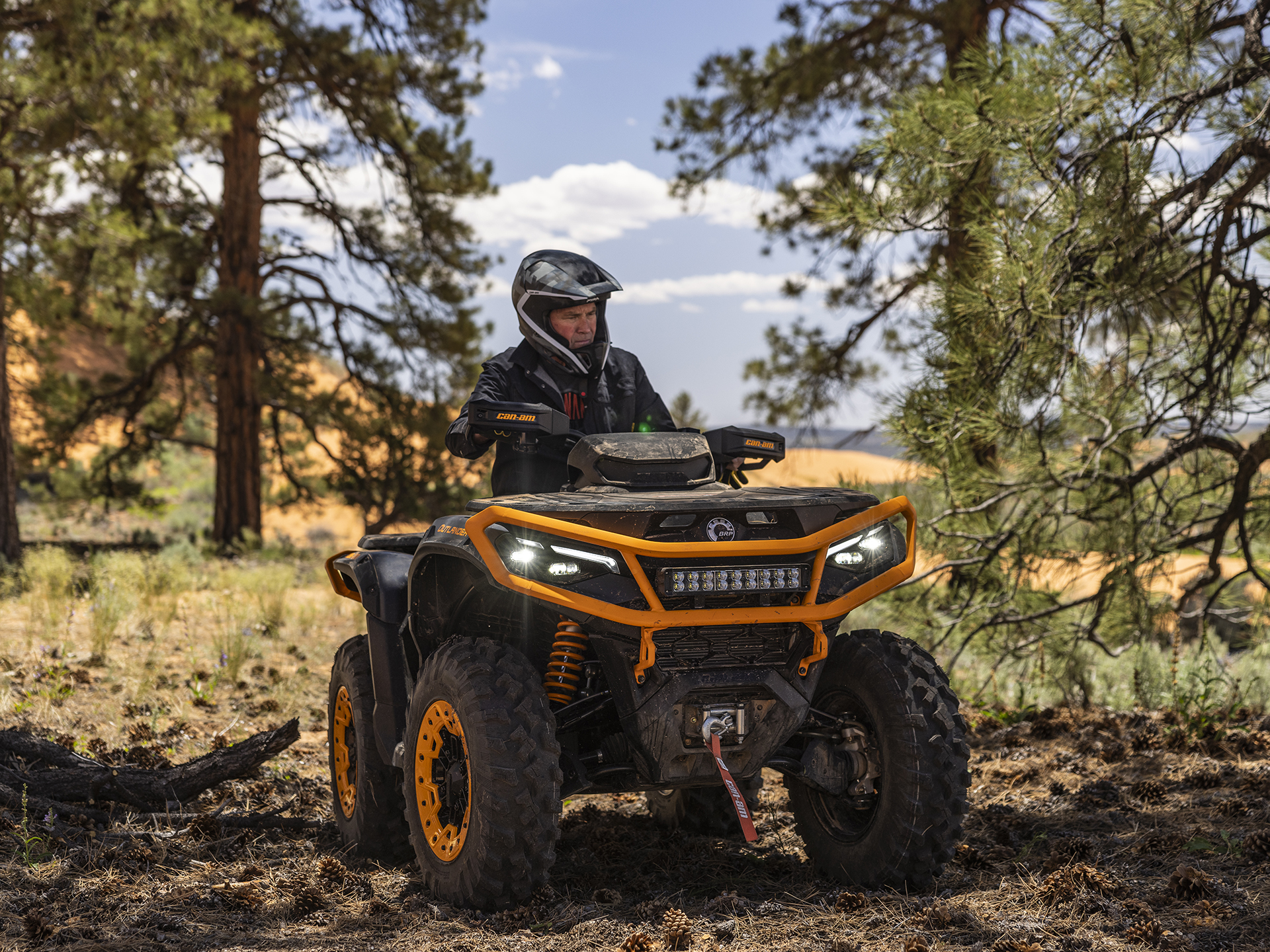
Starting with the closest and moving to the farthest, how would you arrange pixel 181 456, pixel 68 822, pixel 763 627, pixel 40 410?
pixel 763 627 < pixel 68 822 < pixel 40 410 < pixel 181 456

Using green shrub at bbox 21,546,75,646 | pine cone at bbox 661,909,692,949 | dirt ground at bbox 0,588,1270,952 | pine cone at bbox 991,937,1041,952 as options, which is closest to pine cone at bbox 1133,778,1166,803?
dirt ground at bbox 0,588,1270,952

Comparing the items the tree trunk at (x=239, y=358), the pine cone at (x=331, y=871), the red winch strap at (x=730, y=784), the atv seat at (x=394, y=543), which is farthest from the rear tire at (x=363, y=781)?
the tree trunk at (x=239, y=358)

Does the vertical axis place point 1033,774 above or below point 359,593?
below

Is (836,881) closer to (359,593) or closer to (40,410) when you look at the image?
(359,593)

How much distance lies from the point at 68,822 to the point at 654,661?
8.77ft

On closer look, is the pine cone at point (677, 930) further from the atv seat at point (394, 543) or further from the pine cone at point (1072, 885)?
the atv seat at point (394, 543)

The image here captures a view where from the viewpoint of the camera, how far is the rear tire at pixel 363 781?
165 inches

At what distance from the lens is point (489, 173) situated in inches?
645

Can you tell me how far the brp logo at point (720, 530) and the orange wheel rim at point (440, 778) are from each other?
108cm

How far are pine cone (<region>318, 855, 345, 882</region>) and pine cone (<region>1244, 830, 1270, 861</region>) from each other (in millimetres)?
3354

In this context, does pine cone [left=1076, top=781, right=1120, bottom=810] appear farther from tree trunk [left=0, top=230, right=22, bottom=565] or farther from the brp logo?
tree trunk [left=0, top=230, right=22, bottom=565]

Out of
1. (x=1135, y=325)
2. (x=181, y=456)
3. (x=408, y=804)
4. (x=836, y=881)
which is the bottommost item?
(x=836, y=881)

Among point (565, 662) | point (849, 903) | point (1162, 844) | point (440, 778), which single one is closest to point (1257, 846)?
point (1162, 844)

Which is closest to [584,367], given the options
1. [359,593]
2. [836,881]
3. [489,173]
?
[359,593]
